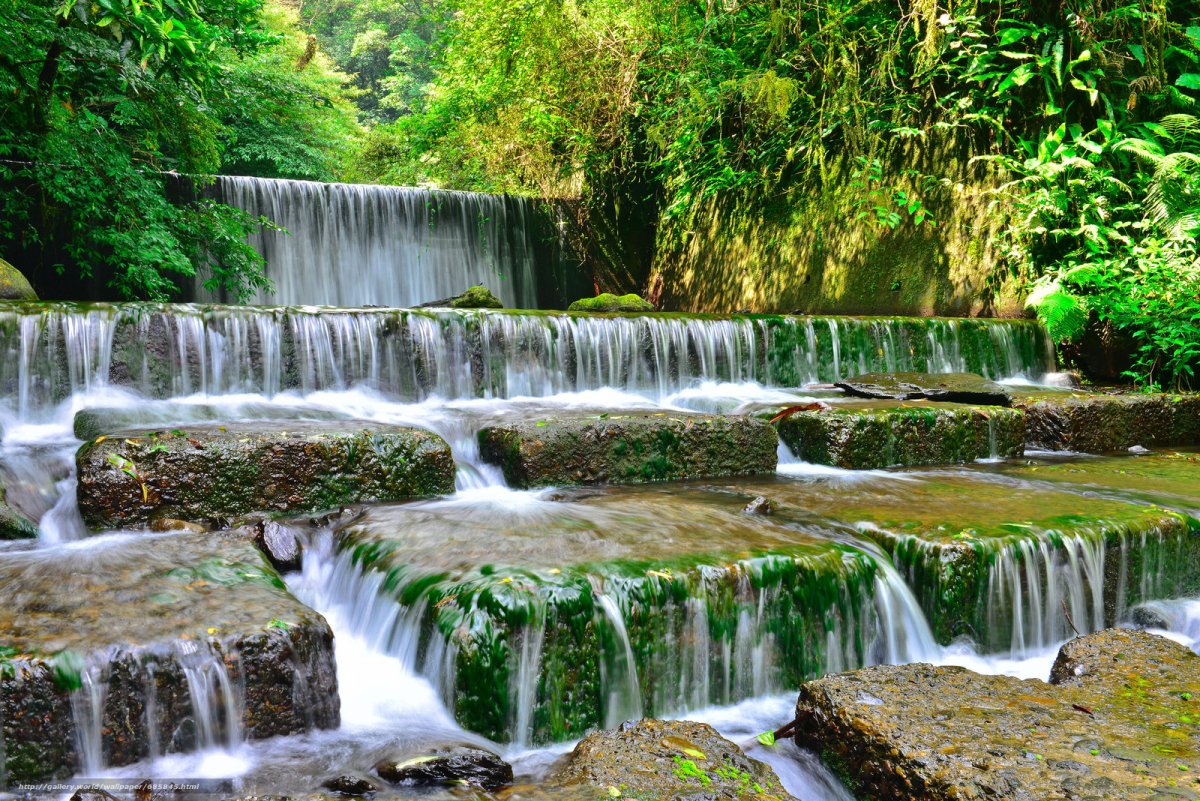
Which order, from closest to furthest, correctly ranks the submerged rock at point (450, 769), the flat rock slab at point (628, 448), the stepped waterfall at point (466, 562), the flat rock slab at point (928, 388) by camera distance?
the submerged rock at point (450, 769), the stepped waterfall at point (466, 562), the flat rock slab at point (628, 448), the flat rock slab at point (928, 388)

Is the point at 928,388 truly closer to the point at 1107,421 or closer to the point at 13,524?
the point at 1107,421

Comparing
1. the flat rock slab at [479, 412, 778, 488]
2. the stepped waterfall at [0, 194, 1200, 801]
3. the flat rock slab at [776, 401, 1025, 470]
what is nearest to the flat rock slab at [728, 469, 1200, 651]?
the stepped waterfall at [0, 194, 1200, 801]

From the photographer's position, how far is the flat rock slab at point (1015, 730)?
6.31 ft

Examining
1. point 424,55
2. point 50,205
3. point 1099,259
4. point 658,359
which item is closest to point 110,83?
point 50,205

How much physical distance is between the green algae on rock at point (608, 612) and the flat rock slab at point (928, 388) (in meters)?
3.39

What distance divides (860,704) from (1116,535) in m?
1.94

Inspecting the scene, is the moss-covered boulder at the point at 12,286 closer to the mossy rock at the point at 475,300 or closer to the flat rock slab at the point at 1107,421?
the mossy rock at the point at 475,300

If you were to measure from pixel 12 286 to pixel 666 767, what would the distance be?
7124mm

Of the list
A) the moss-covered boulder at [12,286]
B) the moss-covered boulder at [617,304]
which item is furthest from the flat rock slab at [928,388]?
the moss-covered boulder at [12,286]

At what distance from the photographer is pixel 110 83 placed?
8.05 m

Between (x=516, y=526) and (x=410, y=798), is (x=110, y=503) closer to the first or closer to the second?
(x=516, y=526)

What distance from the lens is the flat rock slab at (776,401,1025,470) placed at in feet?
17.2

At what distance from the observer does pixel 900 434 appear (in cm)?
536

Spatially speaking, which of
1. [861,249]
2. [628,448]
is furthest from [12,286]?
[861,249]
